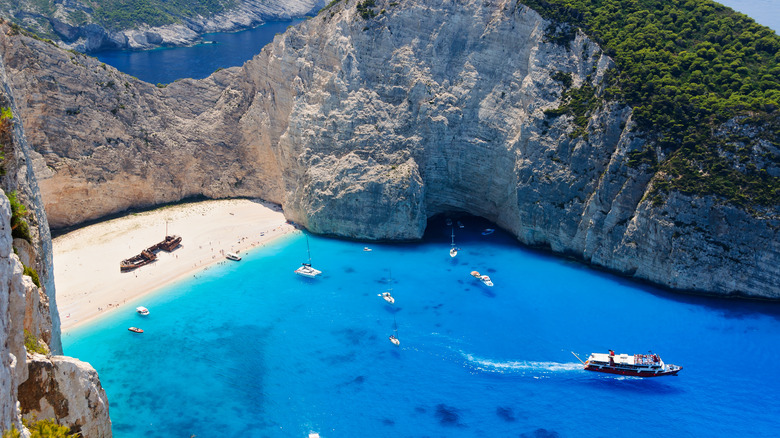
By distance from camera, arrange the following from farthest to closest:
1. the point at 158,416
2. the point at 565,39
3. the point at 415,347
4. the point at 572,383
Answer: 1. the point at 565,39
2. the point at 415,347
3. the point at 572,383
4. the point at 158,416

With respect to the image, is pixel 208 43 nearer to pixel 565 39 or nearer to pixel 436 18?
pixel 436 18

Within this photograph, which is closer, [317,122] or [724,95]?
[724,95]

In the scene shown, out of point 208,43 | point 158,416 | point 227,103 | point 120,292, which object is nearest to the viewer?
point 158,416

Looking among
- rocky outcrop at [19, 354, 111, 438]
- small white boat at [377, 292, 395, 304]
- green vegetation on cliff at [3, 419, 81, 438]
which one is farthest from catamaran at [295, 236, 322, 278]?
green vegetation on cliff at [3, 419, 81, 438]

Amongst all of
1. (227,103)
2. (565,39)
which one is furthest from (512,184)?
(227,103)

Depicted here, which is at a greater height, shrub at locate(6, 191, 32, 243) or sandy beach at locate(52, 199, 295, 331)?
shrub at locate(6, 191, 32, 243)

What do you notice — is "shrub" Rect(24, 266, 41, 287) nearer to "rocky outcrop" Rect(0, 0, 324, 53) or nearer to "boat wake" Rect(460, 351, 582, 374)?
"boat wake" Rect(460, 351, 582, 374)

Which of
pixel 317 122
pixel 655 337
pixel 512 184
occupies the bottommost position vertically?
pixel 655 337
